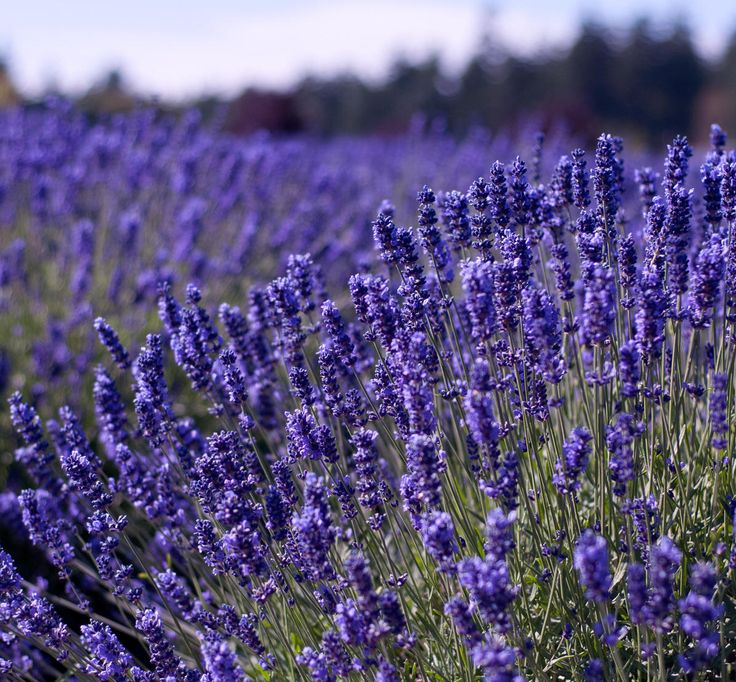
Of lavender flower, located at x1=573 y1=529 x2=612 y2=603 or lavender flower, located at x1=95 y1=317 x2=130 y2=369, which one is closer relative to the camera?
lavender flower, located at x1=573 y1=529 x2=612 y2=603

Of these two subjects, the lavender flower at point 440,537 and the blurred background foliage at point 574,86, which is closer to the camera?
the lavender flower at point 440,537

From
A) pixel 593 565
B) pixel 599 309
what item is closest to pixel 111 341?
pixel 599 309

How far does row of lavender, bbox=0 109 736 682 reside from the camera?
79.0 inches

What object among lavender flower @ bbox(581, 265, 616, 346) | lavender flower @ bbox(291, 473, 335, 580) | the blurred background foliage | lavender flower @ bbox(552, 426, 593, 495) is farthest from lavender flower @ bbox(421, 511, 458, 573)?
the blurred background foliage

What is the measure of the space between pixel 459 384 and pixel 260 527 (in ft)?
2.48

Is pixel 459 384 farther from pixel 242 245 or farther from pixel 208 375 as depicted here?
pixel 242 245

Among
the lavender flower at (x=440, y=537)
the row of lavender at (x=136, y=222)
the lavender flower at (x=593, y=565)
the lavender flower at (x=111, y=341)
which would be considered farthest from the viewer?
the row of lavender at (x=136, y=222)

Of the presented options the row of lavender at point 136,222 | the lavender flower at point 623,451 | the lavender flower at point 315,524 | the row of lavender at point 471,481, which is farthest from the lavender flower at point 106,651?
the row of lavender at point 136,222

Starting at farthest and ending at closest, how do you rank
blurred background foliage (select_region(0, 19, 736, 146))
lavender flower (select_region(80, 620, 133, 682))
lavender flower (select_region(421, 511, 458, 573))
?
blurred background foliage (select_region(0, 19, 736, 146)) < lavender flower (select_region(80, 620, 133, 682)) < lavender flower (select_region(421, 511, 458, 573))

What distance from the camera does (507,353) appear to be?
8.47 ft

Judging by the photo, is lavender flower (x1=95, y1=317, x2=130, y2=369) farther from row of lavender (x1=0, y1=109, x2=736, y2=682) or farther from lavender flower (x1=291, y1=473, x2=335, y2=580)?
lavender flower (x1=291, y1=473, x2=335, y2=580)

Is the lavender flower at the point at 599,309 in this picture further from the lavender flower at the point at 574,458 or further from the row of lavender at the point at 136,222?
the row of lavender at the point at 136,222

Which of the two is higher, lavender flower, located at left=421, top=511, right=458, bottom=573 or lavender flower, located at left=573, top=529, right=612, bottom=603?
lavender flower, located at left=573, top=529, right=612, bottom=603

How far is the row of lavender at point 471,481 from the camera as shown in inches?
79.0
